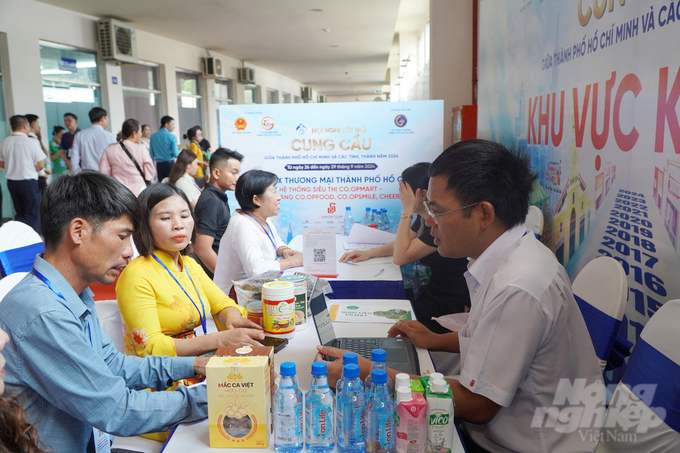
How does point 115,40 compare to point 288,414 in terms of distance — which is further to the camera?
point 115,40

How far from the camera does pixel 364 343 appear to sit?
162 centimetres

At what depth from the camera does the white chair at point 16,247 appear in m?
2.30

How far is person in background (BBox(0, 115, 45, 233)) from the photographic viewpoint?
6215 mm

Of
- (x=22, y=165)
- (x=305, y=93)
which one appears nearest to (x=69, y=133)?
(x=22, y=165)

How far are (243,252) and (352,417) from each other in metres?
1.65

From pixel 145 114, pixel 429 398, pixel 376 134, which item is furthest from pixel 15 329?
pixel 145 114

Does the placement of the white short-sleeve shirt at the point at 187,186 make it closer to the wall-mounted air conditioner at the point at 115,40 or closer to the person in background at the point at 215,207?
the person in background at the point at 215,207

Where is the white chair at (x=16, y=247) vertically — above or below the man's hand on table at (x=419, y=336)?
above

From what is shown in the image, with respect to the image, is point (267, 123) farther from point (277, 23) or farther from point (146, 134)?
point (277, 23)

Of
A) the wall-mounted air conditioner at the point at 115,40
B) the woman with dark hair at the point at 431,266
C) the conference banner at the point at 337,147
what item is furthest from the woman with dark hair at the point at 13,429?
the wall-mounted air conditioner at the point at 115,40

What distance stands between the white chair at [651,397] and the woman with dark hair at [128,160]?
5862 millimetres

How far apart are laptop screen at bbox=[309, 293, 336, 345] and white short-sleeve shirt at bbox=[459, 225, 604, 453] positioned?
1.62 feet

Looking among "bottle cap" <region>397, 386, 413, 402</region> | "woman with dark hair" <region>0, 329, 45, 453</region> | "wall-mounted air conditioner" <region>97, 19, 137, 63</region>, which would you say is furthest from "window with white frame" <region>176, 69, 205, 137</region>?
"bottle cap" <region>397, 386, 413, 402</region>

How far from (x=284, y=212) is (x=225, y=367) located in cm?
246
